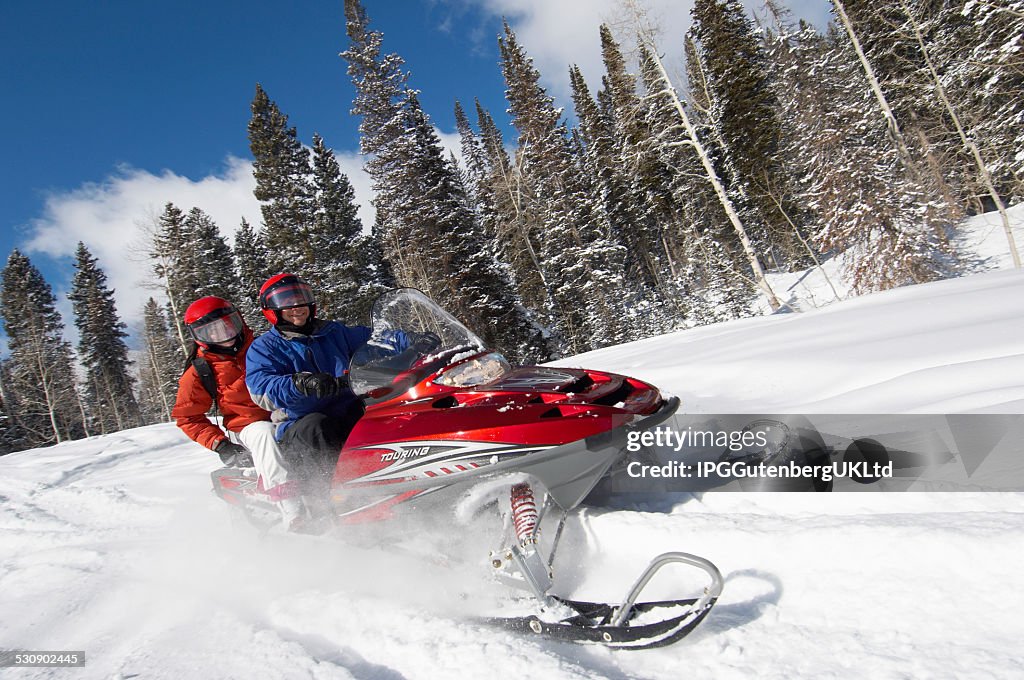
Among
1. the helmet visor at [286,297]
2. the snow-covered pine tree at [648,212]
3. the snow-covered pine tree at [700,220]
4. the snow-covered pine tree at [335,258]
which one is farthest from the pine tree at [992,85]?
the snow-covered pine tree at [335,258]

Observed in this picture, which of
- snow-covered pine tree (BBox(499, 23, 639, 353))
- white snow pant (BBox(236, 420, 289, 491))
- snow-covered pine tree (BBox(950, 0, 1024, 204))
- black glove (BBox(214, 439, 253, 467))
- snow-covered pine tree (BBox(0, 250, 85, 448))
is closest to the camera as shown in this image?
white snow pant (BBox(236, 420, 289, 491))

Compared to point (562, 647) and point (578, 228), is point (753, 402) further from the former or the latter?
point (578, 228)

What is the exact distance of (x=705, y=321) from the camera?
2005 cm

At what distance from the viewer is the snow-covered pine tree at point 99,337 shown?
113ft

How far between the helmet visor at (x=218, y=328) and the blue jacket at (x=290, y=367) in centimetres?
71

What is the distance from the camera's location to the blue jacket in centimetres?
332

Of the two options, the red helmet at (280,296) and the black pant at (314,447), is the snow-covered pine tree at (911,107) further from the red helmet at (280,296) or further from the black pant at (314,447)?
the black pant at (314,447)

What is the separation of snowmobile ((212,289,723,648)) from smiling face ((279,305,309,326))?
2.57 feet

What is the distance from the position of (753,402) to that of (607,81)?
33.6 meters

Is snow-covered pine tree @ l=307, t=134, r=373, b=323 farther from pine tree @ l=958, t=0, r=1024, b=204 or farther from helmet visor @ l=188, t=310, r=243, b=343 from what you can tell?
pine tree @ l=958, t=0, r=1024, b=204

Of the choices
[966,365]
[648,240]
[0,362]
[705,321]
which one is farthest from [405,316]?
[0,362]

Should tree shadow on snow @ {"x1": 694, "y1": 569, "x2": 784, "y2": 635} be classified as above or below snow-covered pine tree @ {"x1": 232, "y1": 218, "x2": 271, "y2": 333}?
below

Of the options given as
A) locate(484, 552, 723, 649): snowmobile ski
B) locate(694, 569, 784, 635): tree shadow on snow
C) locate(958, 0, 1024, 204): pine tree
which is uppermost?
locate(958, 0, 1024, 204): pine tree

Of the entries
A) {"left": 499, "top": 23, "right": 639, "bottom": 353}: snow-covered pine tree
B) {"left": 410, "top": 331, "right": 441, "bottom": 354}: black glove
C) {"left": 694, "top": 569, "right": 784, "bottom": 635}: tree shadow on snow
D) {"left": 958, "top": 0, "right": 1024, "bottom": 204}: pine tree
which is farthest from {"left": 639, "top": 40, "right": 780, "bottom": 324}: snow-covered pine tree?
→ {"left": 694, "top": 569, "right": 784, "bottom": 635}: tree shadow on snow
